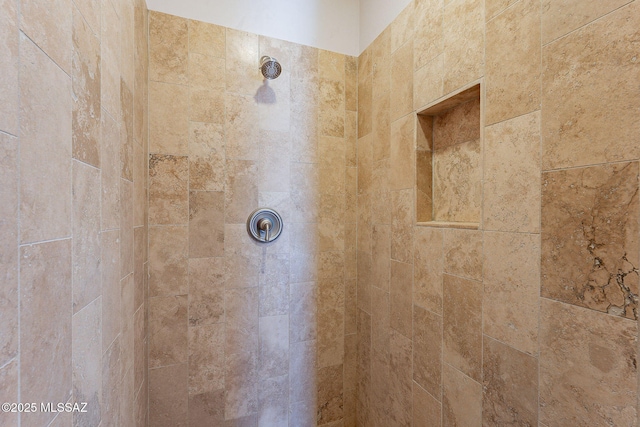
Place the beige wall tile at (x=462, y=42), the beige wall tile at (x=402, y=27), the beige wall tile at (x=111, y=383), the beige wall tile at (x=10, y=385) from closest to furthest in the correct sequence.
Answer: the beige wall tile at (x=10, y=385), the beige wall tile at (x=111, y=383), the beige wall tile at (x=462, y=42), the beige wall tile at (x=402, y=27)

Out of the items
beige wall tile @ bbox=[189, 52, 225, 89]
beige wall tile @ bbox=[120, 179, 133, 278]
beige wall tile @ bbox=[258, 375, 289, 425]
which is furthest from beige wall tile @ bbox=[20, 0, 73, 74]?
beige wall tile @ bbox=[258, 375, 289, 425]

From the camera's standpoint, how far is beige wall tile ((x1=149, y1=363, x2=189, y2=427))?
126 centimetres

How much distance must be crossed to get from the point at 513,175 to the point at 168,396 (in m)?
1.69

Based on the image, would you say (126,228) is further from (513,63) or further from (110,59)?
(513,63)

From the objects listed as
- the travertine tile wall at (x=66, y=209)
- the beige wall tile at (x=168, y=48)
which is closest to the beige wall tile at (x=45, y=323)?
the travertine tile wall at (x=66, y=209)

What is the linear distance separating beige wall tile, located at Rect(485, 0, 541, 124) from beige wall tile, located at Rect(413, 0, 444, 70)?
24cm

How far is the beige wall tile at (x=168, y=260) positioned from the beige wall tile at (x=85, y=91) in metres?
0.67

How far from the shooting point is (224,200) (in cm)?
138

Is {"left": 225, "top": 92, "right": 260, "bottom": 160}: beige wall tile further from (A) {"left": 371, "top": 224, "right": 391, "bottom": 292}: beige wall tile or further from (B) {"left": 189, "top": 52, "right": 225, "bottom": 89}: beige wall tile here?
(A) {"left": 371, "top": 224, "right": 391, "bottom": 292}: beige wall tile

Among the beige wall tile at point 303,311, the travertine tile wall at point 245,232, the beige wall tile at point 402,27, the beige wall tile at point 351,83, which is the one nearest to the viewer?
the beige wall tile at point 402,27

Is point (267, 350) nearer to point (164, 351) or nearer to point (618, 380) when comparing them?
point (164, 351)

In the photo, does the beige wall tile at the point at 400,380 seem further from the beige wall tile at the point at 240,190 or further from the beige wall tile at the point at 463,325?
the beige wall tile at the point at 240,190

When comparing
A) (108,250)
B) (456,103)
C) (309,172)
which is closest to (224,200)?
(309,172)

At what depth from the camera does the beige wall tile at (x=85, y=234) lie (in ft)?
1.88
